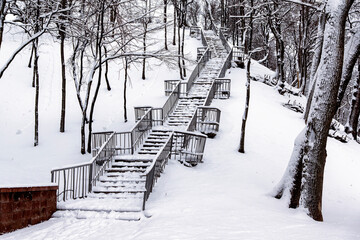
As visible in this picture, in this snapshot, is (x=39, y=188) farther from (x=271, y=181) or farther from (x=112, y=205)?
(x=271, y=181)

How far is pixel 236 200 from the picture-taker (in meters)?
9.34

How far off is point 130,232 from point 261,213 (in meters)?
3.25

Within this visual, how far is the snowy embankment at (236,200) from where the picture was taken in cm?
687

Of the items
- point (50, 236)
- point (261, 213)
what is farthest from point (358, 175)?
point (50, 236)

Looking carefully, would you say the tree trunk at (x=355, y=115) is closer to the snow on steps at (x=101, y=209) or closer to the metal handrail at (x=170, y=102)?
the metal handrail at (x=170, y=102)

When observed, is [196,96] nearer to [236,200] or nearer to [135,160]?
[135,160]

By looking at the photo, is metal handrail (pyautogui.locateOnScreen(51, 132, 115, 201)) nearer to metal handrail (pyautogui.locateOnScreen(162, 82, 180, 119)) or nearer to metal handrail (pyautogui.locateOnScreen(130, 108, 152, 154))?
metal handrail (pyautogui.locateOnScreen(130, 108, 152, 154))

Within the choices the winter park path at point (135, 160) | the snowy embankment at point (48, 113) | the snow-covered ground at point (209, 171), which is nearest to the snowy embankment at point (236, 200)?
the snow-covered ground at point (209, 171)

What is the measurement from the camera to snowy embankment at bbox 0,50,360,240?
6871mm

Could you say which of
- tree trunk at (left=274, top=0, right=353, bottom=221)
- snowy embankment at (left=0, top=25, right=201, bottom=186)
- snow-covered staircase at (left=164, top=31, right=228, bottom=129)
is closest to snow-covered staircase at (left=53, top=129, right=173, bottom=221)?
snowy embankment at (left=0, top=25, right=201, bottom=186)

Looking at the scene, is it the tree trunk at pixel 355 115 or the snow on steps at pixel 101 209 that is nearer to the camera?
the snow on steps at pixel 101 209

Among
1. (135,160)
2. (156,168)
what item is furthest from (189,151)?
(156,168)

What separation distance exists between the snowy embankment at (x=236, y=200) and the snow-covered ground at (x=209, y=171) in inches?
0.9

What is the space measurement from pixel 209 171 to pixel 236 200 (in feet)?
10.7
